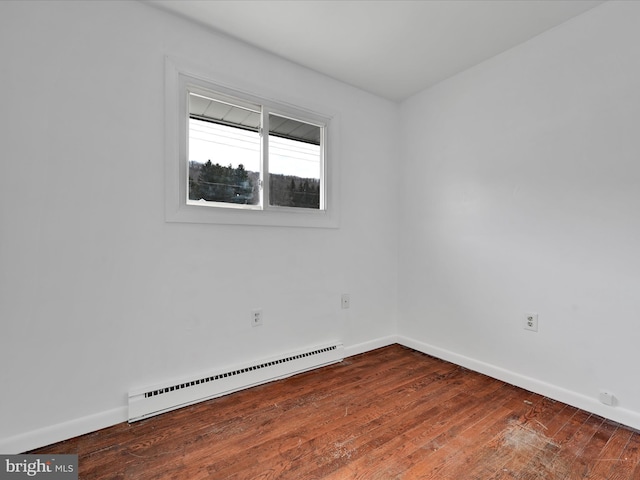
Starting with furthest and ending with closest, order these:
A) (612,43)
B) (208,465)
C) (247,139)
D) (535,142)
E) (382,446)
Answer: (247,139), (535,142), (612,43), (382,446), (208,465)

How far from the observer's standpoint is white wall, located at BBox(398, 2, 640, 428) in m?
1.88

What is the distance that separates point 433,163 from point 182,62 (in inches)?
87.6

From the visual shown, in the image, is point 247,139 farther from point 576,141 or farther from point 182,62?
point 576,141

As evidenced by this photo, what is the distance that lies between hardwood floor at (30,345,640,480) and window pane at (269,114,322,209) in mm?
1480

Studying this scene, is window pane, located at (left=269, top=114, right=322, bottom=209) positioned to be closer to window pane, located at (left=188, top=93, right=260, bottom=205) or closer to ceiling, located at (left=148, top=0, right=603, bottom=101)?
window pane, located at (left=188, top=93, right=260, bottom=205)

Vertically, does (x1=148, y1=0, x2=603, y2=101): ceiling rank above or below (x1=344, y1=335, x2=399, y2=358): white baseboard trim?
above

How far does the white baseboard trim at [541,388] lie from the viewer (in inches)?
72.9

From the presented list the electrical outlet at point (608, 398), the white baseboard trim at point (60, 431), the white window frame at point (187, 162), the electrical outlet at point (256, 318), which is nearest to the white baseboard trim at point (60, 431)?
the white baseboard trim at point (60, 431)

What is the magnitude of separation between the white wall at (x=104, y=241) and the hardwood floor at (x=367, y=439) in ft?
1.03

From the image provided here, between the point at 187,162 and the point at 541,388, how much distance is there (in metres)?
2.90

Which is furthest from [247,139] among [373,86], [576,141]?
[576,141]

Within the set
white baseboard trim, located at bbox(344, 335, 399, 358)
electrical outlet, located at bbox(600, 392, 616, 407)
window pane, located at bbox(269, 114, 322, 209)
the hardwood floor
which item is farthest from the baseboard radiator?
electrical outlet, located at bbox(600, 392, 616, 407)

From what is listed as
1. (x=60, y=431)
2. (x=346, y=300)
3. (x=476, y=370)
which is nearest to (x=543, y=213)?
(x=476, y=370)

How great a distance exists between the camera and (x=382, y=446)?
1.64 m
